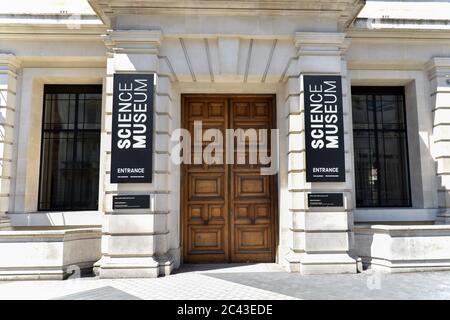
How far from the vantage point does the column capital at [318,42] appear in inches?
328

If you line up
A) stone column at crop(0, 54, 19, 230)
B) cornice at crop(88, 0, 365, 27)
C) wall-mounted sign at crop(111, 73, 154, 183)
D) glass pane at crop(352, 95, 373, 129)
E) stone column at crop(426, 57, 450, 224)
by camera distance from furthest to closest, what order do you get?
glass pane at crop(352, 95, 373, 129)
stone column at crop(426, 57, 450, 224)
stone column at crop(0, 54, 19, 230)
cornice at crop(88, 0, 365, 27)
wall-mounted sign at crop(111, 73, 154, 183)

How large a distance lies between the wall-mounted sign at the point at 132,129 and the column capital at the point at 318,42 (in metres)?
3.82

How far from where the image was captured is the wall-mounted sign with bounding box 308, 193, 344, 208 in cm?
805

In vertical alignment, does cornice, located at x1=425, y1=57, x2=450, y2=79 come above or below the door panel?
above

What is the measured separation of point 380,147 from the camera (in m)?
10.5

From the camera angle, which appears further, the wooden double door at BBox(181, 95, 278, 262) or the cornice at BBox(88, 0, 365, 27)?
the wooden double door at BBox(181, 95, 278, 262)

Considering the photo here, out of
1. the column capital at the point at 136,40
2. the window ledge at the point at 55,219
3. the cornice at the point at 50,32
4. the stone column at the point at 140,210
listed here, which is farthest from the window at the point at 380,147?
the cornice at the point at 50,32

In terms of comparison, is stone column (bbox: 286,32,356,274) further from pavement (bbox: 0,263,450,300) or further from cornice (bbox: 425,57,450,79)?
cornice (bbox: 425,57,450,79)

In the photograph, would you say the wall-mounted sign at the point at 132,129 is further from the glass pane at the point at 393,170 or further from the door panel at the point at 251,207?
the glass pane at the point at 393,170

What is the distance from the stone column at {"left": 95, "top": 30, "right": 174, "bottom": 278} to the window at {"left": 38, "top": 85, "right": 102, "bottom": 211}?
6.70 feet

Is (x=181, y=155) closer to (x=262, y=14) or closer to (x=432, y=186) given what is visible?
(x=262, y=14)

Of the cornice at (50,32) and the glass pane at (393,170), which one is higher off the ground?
the cornice at (50,32)

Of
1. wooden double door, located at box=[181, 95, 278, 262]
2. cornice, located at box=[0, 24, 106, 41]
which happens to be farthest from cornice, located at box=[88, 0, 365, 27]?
wooden double door, located at box=[181, 95, 278, 262]

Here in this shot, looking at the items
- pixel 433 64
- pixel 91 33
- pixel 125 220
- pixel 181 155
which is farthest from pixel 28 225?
pixel 433 64
